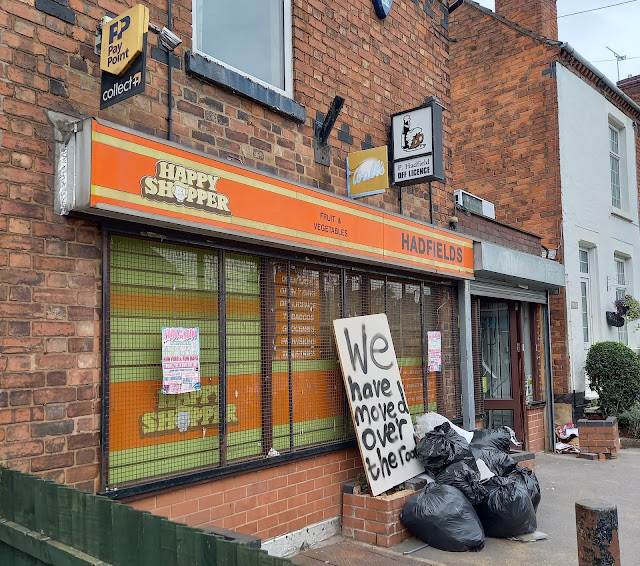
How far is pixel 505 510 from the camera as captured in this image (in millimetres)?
5344

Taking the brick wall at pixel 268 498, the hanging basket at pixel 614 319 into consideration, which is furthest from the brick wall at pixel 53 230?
the hanging basket at pixel 614 319

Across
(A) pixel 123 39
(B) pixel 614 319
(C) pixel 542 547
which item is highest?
(A) pixel 123 39

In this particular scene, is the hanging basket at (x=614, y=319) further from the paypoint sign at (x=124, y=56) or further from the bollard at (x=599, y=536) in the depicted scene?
the paypoint sign at (x=124, y=56)

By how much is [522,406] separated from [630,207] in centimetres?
696

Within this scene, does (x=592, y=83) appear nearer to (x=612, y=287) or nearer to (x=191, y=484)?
(x=612, y=287)

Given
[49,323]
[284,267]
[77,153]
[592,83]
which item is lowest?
[49,323]

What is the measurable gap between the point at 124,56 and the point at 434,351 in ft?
A: 16.2

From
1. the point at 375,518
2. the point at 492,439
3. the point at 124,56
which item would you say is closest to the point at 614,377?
the point at 492,439

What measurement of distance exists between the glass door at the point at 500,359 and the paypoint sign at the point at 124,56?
23.4 ft

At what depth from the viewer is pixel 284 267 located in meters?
5.38

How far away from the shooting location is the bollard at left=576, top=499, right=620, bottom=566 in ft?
10.4

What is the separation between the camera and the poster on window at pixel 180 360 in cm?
423

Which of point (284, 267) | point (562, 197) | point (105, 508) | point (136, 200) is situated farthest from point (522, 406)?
point (105, 508)

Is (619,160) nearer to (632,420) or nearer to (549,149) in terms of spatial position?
(549,149)
